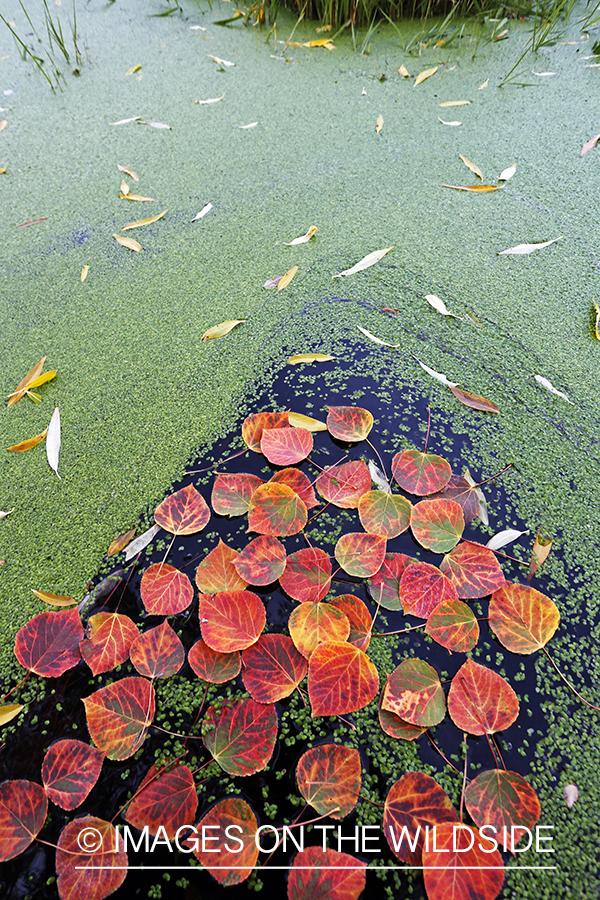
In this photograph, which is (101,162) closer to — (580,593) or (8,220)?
(8,220)

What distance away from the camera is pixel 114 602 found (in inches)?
29.4

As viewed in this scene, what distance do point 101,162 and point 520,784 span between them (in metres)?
1.90

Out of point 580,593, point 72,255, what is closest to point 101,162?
point 72,255

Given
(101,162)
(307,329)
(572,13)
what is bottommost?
(307,329)

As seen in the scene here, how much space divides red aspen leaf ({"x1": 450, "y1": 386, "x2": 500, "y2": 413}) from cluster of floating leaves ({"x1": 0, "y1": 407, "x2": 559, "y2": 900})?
0.63 ft

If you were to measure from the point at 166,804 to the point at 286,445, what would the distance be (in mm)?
548

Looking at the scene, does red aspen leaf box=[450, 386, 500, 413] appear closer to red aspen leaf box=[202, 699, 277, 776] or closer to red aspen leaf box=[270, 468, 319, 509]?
red aspen leaf box=[270, 468, 319, 509]

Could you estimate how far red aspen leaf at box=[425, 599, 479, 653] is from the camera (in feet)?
2.23

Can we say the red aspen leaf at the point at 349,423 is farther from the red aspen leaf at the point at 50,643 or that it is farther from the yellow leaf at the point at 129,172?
the yellow leaf at the point at 129,172

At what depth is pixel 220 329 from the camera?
1.11 metres

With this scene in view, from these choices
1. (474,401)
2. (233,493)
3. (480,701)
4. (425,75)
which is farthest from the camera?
(425,75)

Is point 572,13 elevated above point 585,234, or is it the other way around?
point 572,13

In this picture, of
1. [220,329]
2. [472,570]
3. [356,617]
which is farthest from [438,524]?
[220,329]

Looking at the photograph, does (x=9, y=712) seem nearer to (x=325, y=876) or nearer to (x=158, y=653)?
(x=158, y=653)
